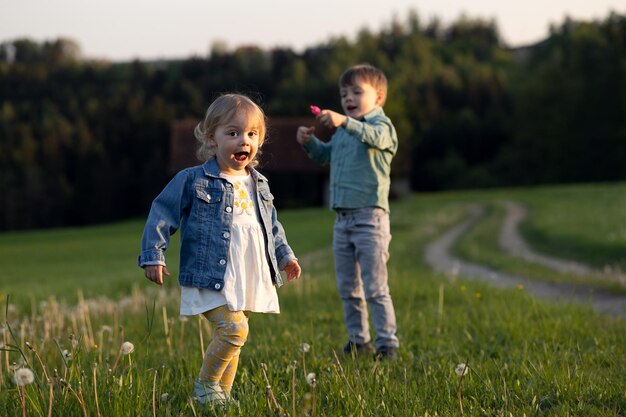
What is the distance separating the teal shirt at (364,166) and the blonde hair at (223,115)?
1552mm

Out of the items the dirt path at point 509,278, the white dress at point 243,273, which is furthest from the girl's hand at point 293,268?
the dirt path at point 509,278

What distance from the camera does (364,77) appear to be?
6.13 m

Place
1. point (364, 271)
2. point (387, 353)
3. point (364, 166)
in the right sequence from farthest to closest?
point (364, 166), point (364, 271), point (387, 353)

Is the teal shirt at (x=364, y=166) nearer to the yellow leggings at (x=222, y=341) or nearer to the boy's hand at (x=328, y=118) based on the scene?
the boy's hand at (x=328, y=118)

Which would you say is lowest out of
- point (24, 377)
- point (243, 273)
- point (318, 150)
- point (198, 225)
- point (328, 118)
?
point (24, 377)

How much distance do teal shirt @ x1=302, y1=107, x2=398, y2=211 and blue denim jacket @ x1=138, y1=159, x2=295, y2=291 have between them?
1.64m

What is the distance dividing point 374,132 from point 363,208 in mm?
597

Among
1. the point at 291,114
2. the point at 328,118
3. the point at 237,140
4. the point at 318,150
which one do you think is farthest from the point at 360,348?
the point at 291,114

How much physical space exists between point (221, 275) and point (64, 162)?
8395 cm

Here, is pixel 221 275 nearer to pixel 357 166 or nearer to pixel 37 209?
pixel 357 166

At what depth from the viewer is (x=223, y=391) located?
4.32 metres

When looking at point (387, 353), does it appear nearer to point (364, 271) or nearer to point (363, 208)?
point (364, 271)

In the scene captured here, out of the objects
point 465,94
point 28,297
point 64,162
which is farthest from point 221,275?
point 465,94

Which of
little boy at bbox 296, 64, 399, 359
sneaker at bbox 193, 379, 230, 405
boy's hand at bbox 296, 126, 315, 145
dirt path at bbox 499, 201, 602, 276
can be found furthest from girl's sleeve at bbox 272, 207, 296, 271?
dirt path at bbox 499, 201, 602, 276
